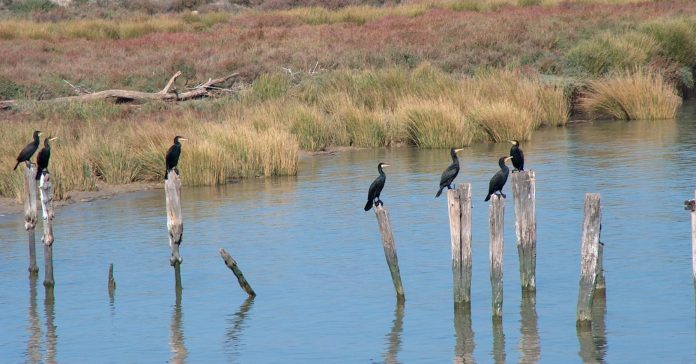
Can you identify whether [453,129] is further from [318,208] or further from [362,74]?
[318,208]

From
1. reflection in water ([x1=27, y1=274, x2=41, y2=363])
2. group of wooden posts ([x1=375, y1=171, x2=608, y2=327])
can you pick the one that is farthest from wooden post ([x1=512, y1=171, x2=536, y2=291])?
reflection in water ([x1=27, y1=274, x2=41, y2=363])

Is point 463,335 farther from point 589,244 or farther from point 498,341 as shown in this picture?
point 589,244

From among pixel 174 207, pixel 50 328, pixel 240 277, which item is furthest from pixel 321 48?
pixel 50 328

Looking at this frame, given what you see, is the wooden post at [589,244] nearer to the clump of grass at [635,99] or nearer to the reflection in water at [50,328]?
the reflection in water at [50,328]

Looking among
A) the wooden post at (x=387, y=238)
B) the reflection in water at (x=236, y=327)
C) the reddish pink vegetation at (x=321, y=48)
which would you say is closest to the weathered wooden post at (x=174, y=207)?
the reflection in water at (x=236, y=327)

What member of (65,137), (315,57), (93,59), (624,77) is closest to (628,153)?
(624,77)

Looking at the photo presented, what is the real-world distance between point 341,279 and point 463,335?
263cm

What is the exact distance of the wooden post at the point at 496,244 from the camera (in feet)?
33.6

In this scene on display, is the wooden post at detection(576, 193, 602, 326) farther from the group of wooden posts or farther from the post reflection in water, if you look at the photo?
the post reflection in water

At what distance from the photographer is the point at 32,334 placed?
11500 mm

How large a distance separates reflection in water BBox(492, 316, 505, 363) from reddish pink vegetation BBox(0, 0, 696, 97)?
20.5 metres

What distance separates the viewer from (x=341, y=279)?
43.6 feet

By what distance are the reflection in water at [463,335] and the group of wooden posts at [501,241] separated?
0.26ft

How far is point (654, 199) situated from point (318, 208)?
5037 millimetres
